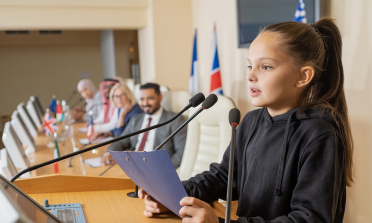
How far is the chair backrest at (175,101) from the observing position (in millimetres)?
3182

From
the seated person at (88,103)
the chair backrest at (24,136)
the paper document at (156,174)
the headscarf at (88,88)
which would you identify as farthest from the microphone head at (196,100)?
the headscarf at (88,88)

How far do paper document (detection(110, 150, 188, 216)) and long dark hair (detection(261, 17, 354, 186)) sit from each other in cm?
44

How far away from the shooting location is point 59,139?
3635 mm

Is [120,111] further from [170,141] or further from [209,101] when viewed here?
[209,101]

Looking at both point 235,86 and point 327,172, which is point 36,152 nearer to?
point 235,86

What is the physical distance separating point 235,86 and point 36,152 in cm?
196

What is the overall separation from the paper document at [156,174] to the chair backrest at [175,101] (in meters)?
2.12

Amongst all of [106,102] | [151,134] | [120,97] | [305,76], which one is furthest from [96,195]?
[106,102]

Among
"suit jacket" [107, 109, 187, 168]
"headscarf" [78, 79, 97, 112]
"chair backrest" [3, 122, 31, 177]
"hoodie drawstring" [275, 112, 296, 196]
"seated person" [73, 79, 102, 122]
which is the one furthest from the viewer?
"headscarf" [78, 79, 97, 112]

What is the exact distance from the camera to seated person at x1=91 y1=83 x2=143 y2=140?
13.1 ft

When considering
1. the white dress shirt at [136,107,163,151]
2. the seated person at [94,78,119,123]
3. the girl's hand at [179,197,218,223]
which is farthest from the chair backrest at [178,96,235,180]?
the seated person at [94,78,119,123]

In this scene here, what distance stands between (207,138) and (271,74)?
4.92 ft

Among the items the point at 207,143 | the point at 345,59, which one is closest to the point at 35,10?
the point at 207,143

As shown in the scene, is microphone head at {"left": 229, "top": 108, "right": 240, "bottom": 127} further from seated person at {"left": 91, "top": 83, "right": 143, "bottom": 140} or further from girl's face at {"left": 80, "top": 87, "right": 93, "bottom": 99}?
girl's face at {"left": 80, "top": 87, "right": 93, "bottom": 99}
